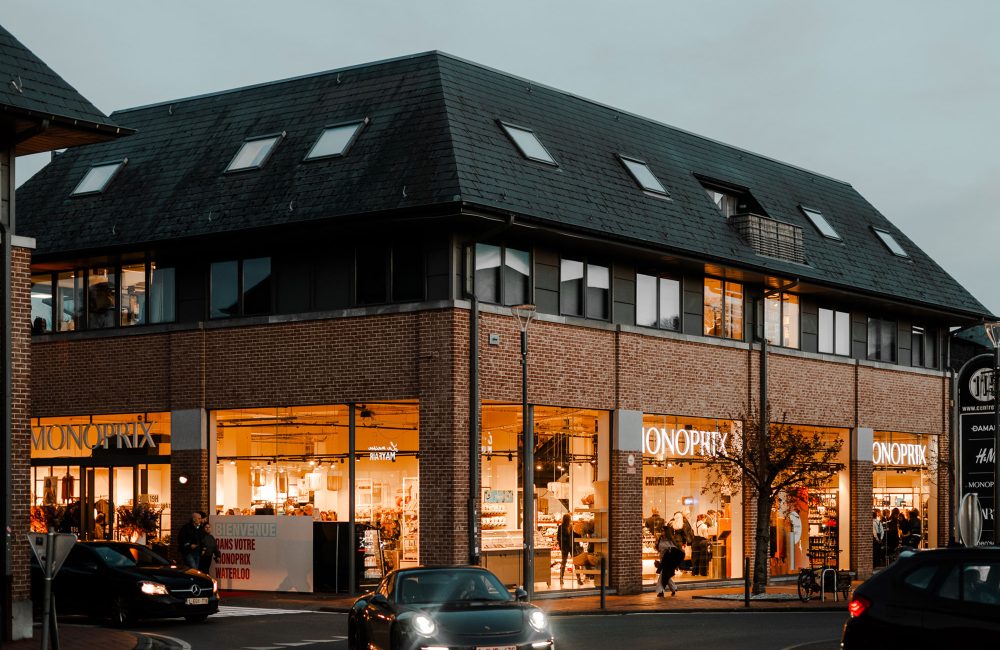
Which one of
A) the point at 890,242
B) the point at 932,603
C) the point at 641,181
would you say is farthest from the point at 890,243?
the point at 932,603

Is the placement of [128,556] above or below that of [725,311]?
below

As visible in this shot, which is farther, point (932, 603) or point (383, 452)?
point (383, 452)

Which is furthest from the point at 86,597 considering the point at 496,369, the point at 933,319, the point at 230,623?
the point at 933,319

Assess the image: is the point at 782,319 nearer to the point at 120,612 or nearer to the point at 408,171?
the point at 408,171

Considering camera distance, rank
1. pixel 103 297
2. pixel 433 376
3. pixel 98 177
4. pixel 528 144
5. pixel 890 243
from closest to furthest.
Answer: pixel 433 376
pixel 528 144
pixel 103 297
pixel 98 177
pixel 890 243

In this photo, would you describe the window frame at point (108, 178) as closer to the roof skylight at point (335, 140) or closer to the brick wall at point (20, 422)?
the roof skylight at point (335, 140)

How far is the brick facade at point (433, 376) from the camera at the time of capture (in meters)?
28.3

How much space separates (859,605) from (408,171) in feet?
56.1

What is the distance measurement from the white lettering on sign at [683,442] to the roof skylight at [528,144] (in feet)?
21.1

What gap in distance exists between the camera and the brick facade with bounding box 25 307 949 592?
28.3 meters

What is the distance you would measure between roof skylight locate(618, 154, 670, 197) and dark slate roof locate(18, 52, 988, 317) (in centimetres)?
27

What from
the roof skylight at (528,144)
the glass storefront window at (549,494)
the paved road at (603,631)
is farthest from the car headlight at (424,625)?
the roof skylight at (528,144)

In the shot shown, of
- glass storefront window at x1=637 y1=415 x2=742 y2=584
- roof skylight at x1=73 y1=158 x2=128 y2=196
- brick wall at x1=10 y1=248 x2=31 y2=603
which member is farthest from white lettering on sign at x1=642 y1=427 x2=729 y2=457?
brick wall at x1=10 y1=248 x2=31 y2=603

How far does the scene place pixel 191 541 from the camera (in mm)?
29031
